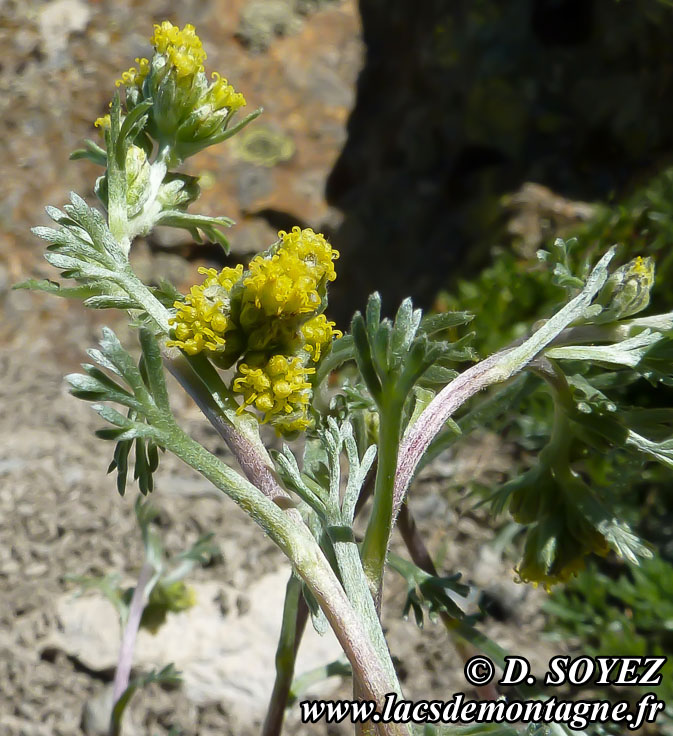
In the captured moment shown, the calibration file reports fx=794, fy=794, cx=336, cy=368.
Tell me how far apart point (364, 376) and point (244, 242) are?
3.32m

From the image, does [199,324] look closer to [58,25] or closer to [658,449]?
[658,449]

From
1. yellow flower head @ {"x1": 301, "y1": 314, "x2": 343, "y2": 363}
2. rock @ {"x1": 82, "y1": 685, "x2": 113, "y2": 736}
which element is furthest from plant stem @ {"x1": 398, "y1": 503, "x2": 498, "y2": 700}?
rock @ {"x1": 82, "y1": 685, "x2": 113, "y2": 736}

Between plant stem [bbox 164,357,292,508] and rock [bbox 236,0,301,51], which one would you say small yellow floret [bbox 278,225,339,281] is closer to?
plant stem [bbox 164,357,292,508]

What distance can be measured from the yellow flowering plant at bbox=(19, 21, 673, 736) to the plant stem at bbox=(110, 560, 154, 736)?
0.61 m

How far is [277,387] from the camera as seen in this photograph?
55.5 inches

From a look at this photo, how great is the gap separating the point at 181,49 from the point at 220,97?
127 millimetres

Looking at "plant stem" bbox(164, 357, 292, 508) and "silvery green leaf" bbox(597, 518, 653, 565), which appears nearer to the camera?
"plant stem" bbox(164, 357, 292, 508)

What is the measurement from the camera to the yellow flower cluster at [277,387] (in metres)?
1.41

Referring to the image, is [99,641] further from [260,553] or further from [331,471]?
[331,471]

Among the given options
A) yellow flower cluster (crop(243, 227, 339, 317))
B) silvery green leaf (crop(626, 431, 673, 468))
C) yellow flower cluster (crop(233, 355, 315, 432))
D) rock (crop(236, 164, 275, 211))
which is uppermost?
rock (crop(236, 164, 275, 211))

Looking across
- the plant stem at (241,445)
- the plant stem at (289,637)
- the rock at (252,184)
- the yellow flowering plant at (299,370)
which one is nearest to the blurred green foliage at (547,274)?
the rock at (252,184)

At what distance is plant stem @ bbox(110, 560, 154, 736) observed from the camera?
2270mm

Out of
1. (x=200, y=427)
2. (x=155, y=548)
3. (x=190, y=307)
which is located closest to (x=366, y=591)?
(x=190, y=307)

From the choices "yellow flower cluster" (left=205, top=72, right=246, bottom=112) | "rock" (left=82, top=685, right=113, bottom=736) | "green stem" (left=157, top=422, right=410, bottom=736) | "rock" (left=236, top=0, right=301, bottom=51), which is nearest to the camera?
"green stem" (left=157, top=422, right=410, bottom=736)
